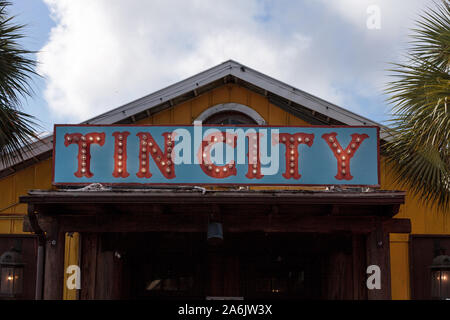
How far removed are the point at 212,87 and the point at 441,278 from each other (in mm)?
5677

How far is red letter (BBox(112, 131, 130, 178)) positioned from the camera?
9773mm

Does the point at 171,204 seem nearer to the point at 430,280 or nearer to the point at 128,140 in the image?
the point at 128,140

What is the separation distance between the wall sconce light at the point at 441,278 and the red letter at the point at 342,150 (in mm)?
2921

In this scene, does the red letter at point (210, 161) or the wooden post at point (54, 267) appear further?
the red letter at point (210, 161)

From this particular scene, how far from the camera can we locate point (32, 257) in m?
12.2

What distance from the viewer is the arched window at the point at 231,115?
501 inches

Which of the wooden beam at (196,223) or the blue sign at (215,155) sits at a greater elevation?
the blue sign at (215,155)

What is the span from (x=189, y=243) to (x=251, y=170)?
122 inches

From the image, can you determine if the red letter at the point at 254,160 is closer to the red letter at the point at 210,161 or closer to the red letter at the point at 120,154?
the red letter at the point at 210,161

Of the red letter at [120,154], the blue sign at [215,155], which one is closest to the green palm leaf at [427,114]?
the blue sign at [215,155]

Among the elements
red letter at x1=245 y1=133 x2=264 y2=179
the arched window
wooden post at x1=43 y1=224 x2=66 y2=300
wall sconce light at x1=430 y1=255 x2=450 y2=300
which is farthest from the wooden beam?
the arched window

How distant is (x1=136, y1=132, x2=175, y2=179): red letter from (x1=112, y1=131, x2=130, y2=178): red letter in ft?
0.71

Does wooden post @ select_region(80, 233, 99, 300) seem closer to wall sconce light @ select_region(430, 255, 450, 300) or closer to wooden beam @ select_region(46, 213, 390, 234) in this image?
wooden beam @ select_region(46, 213, 390, 234)
